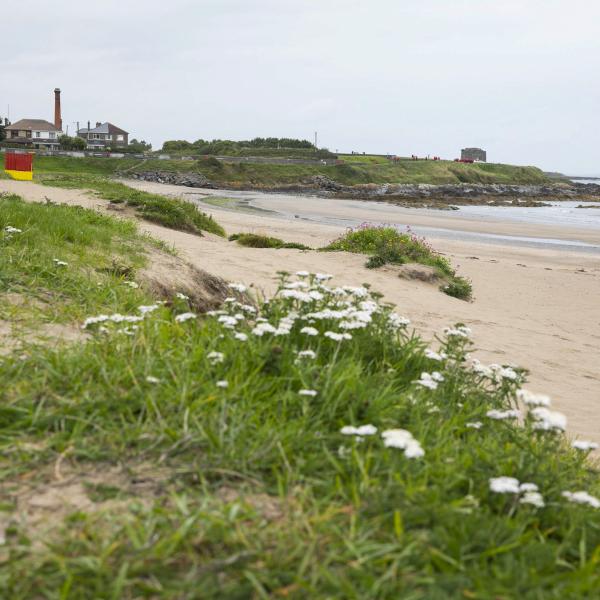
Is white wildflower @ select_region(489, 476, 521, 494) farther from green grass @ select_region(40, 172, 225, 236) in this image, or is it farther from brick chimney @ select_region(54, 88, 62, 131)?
brick chimney @ select_region(54, 88, 62, 131)

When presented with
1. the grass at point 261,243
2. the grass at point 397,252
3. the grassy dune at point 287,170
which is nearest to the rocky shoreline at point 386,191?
the grassy dune at point 287,170

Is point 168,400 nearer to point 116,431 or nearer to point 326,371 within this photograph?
point 116,431

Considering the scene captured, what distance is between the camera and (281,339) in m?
4.21

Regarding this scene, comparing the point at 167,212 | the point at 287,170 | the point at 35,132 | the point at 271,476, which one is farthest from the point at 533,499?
the point at 35,132

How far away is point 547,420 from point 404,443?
2.59 feet

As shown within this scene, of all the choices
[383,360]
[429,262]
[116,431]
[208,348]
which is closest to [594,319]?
[429,262]

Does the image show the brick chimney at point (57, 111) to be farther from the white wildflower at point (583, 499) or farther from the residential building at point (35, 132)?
the white wildflower at point (583, 499)

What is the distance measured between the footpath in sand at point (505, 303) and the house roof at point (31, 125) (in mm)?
92882

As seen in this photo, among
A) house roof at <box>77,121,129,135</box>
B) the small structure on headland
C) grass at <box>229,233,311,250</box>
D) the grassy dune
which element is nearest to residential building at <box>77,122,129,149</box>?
house roof at <box>77,121,129,135</box>

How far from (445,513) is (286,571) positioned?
2.31 ft

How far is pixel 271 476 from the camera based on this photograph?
3.00 meters

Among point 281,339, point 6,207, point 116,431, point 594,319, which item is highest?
point 6,207

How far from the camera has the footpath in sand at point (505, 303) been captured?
7.51m

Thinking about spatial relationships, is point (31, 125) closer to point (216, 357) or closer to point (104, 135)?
point (104, 135)
